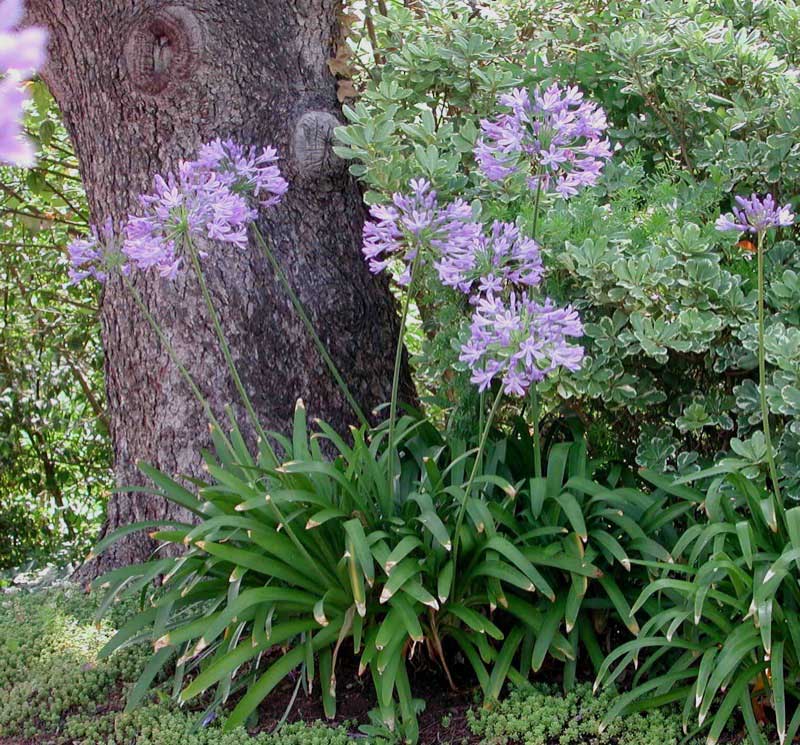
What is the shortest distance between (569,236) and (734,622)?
128 cm

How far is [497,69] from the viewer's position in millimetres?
3875

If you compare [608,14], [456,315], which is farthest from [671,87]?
[456,315]

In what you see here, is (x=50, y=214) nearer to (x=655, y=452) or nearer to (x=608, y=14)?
(x=608, y=14)

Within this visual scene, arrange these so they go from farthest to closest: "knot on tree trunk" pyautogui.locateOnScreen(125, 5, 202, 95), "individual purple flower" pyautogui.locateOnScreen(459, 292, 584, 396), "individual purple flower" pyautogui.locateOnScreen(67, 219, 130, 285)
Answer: "knot on tree trunk" pyautogui.locateOnScreen(125, 5, 202, 95)
"individual purple flower" pyautogui.locateOnScreen(67, 219, 130, 285)
"individual purple flower" pyautogui.locateOnScreen(459, 292, 584, 396)

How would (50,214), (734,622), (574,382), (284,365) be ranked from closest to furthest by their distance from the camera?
(734,622), (574,382), (284,365), (50,214)

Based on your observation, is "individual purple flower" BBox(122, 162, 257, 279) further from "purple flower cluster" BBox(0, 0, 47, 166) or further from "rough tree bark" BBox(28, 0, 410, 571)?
"purple flower cluster" BBox(0, 0, 47, 166)

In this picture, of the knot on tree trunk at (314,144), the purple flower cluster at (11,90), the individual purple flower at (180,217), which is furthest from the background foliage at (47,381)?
the purple flower cluster at (11,90)

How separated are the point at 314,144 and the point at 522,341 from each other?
1.97 metres

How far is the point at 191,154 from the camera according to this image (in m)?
3.86

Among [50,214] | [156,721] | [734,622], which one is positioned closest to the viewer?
[734,622]

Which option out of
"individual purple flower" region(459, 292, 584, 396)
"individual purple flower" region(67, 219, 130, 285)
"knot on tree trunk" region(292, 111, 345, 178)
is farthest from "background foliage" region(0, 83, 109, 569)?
"individual purple flower" region(459, 292, 584, 396)

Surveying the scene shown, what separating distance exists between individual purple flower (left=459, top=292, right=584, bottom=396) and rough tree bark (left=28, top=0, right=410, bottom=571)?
66.0 inches

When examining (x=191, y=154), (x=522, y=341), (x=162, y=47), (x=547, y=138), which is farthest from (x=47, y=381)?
(x=522, y=341)

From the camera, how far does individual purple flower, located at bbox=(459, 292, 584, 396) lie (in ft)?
7.19
